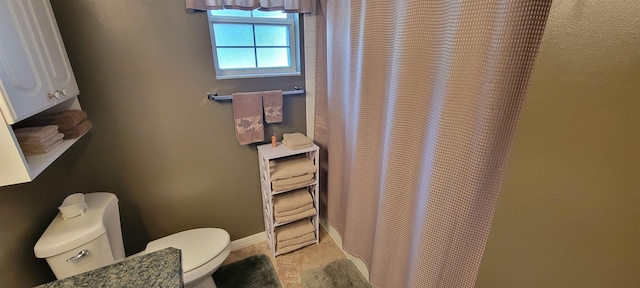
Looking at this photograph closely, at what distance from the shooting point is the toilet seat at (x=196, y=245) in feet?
4.67

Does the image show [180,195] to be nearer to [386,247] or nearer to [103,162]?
[103,162]

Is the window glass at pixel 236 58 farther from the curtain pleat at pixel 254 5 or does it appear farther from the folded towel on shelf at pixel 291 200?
the folded towel on shelf at pixel 291 200

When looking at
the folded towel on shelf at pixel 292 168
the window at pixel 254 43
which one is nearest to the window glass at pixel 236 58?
the window at pixel 254 43

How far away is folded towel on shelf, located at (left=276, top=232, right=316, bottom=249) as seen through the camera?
1.98 meters

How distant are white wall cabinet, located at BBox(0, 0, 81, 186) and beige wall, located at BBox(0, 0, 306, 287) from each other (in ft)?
0.70

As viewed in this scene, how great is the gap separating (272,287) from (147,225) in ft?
3.09

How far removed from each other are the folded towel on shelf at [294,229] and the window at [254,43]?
1.14 m

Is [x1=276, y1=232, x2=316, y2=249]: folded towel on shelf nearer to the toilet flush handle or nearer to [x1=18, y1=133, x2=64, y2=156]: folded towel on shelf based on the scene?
the toilet flush handle

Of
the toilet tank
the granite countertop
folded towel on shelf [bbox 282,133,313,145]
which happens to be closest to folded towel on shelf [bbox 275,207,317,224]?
folded towel on shelf [bbox 282,133,313,145]

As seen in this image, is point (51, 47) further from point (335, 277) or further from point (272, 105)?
point (335, 277)

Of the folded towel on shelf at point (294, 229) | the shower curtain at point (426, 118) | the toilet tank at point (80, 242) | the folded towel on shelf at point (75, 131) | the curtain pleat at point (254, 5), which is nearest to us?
the shower curtain at point (426, 118)

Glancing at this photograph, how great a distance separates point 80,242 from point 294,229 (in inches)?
48.9

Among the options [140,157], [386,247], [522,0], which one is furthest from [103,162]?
[522,0]

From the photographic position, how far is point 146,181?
1651 millimetres
